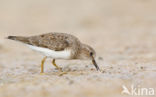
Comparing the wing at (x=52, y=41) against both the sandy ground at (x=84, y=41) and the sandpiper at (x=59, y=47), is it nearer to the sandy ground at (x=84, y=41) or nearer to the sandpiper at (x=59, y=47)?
the sandpiper at (x=59, y=47)

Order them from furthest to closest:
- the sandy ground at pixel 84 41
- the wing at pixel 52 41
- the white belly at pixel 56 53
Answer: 1. the wing at pixel 52 41
2. the white belly at pixel 56 53
3. the sandy ground at pixel 84 41

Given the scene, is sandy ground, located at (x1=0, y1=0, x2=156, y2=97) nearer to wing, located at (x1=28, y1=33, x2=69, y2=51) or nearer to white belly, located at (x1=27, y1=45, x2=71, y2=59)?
white belly, located at (x1=27, y1=45, x2=71, y2=59)

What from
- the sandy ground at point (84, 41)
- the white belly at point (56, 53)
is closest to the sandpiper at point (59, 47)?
the white belly at point (56, 53)

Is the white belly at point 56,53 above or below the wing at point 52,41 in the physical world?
below

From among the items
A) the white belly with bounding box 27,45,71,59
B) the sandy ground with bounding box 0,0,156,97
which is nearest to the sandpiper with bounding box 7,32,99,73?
the white belly with bounding box 27,45,71,59

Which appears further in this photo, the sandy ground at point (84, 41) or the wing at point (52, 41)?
the wing at point (52, 41)

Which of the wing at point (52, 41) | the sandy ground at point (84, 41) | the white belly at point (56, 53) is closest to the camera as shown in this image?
the sandy ground at point (84, 41)

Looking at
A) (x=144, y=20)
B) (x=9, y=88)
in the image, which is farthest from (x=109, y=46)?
(x=9, y=88)
